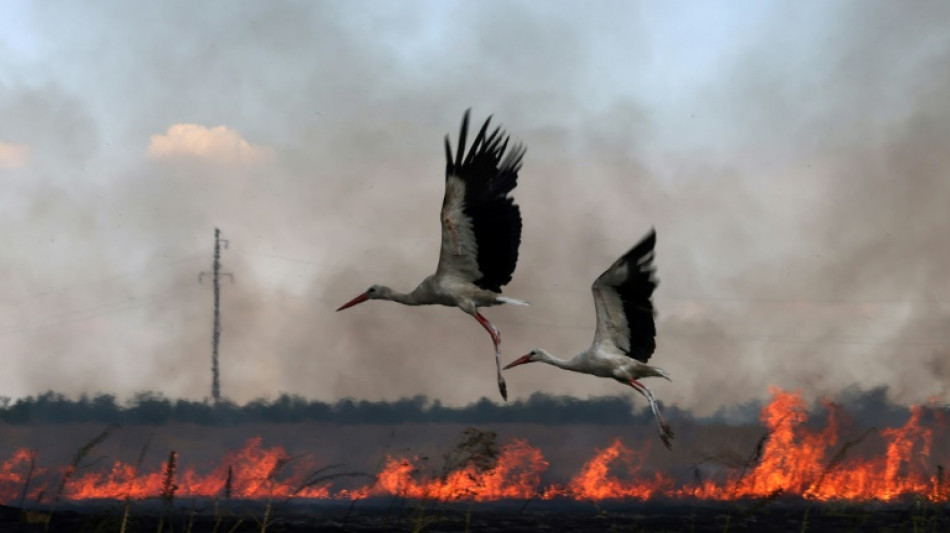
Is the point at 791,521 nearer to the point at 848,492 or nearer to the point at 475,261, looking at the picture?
the point at 848,492

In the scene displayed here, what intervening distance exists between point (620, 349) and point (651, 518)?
5967 mm

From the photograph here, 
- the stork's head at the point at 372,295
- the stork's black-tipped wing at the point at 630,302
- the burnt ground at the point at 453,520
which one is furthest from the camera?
the stork's head at the point at 372,295

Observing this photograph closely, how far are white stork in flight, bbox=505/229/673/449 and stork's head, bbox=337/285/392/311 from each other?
11.1 ft

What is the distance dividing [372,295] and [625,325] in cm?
446

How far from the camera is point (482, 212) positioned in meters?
13.4

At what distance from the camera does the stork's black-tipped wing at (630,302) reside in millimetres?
12242

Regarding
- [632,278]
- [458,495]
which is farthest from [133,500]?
[632,278]

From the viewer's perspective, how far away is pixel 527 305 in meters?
12.9

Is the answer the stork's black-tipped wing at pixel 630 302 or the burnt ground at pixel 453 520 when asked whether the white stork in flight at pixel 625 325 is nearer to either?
the stork's black-tipped wing at pixel 630 302

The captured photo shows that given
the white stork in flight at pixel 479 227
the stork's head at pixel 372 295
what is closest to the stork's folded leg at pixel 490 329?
the white stork in flight at pixel 479 227

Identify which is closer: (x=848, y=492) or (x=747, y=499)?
(x=848, y=492)

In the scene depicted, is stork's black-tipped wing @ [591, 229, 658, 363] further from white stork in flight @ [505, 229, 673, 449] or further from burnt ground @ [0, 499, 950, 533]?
burnt ground @ [0, 499, 950, 533]

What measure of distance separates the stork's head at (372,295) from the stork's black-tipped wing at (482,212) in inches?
69.8

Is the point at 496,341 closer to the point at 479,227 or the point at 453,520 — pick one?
the point at 479,227
